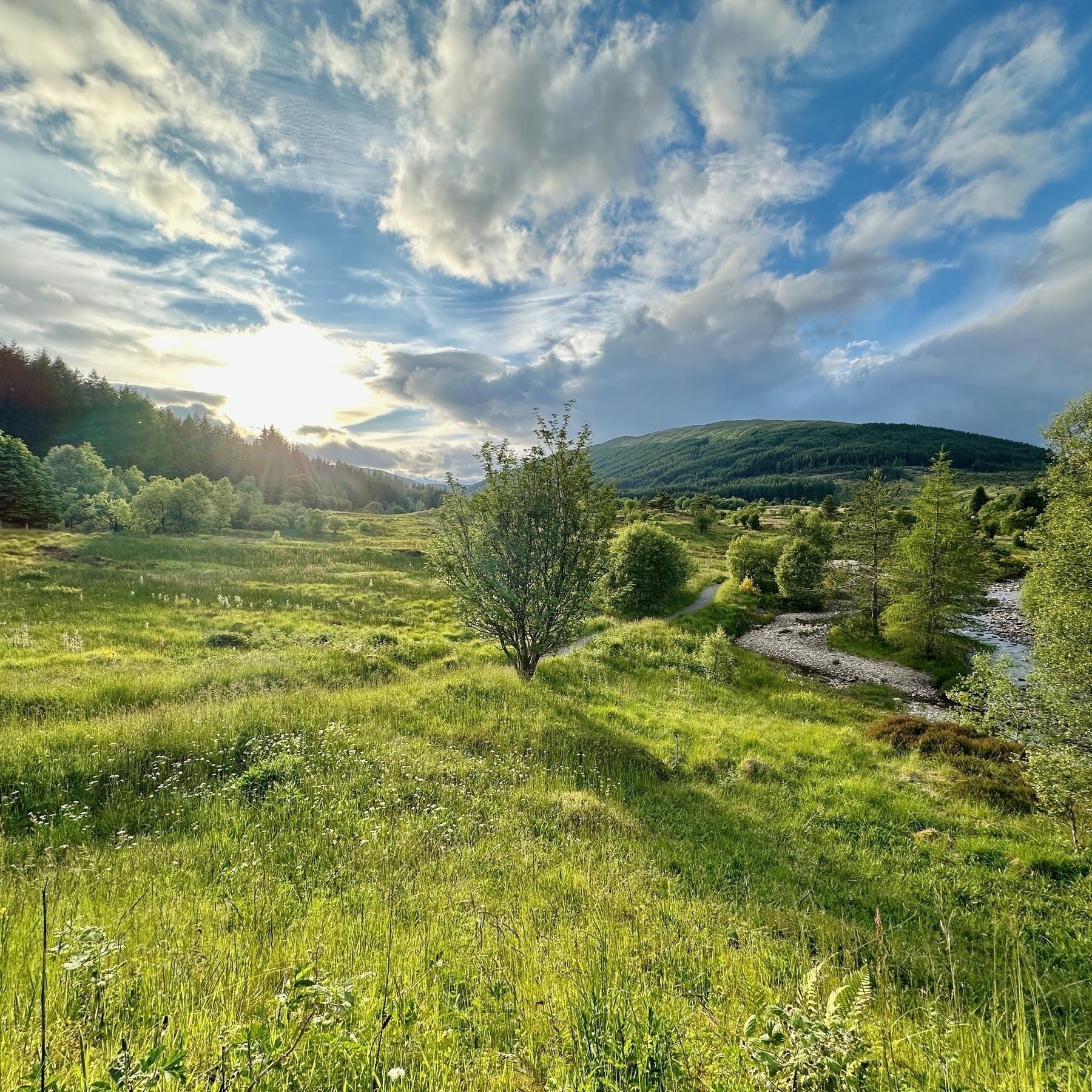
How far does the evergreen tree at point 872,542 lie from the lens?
38969 mm

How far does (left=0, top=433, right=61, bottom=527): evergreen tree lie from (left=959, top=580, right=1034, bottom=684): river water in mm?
104751

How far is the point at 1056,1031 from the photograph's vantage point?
4.54 metres

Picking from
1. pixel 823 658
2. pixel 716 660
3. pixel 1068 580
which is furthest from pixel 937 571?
pixel 1068 580

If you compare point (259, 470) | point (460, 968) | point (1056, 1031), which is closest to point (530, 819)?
point (460, 968)

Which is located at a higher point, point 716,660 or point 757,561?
point 757,561

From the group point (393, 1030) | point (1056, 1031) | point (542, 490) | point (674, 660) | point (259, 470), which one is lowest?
point (674, 660)

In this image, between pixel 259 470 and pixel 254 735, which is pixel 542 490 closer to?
pixel 254 735

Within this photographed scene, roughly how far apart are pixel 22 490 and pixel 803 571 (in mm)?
100543

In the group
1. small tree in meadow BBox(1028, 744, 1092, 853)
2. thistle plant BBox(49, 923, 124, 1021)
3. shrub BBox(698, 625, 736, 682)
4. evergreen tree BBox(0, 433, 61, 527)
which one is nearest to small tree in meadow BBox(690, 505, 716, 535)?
shrub BBox(698, 625, 736, 682)

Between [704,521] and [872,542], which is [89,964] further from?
[704,521]

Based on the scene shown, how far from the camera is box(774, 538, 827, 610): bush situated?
50125mm

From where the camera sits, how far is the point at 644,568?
41094 mm

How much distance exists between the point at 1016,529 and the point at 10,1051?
90.3 m

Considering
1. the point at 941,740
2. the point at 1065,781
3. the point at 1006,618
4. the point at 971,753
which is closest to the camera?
the point at 1065,781
